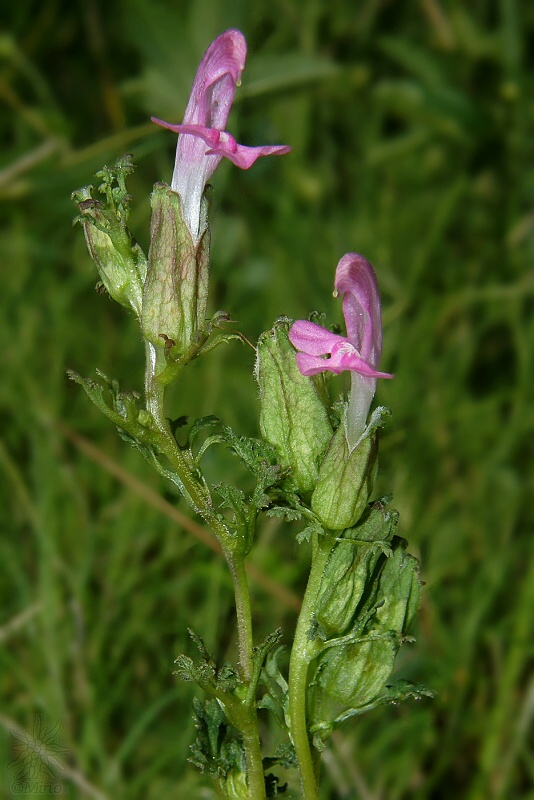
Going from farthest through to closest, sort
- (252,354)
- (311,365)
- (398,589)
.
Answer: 1. (252,354)
2. (398,589)
3. (311,365)

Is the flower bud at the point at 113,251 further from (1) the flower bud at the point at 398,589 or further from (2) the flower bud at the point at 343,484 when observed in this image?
(1) the flower bud at the point at 398,589

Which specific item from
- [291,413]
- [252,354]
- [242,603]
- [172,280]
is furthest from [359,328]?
[252,354]

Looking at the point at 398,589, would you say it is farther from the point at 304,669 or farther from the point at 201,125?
the point at 201,125

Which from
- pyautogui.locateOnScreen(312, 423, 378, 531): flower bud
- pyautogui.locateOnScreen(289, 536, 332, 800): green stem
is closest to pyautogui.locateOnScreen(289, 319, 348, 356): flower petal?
pyautogui.locateOnScreen(312, 423, 378, 531): flower bud

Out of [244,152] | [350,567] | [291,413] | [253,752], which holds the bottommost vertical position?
[253,752]

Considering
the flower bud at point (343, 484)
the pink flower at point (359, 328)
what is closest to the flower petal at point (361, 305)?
the pink flower at point (359, 328)

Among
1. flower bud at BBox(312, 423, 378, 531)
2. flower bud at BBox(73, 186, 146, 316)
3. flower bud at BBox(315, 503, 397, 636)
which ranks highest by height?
flower bud at BBox(73, 186, 146, 316)

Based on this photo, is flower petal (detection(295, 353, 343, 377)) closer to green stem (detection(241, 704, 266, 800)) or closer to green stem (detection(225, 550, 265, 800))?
green stem (detection(225, 550, 265, 800))

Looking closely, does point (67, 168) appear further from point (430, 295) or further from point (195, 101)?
point (195, 101)
